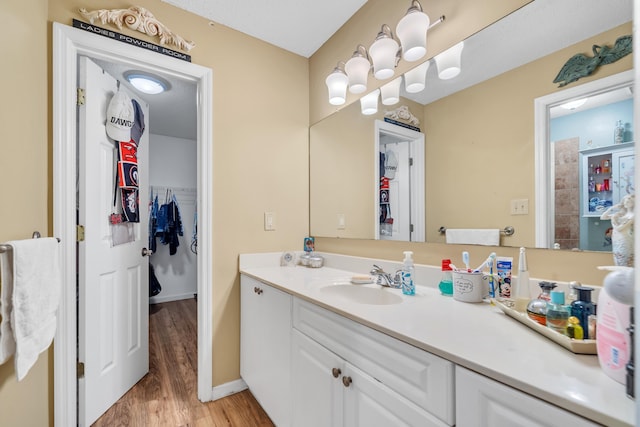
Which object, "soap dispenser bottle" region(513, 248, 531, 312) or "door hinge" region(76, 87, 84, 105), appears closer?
"soap dispenser bottle" region(513, 248, 531, 312)

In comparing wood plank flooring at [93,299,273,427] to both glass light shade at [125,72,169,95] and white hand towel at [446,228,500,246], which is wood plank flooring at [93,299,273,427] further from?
glass light shade at [125,72,169,95]

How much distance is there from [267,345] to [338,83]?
159 cm

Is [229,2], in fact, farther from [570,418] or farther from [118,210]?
[570,418]

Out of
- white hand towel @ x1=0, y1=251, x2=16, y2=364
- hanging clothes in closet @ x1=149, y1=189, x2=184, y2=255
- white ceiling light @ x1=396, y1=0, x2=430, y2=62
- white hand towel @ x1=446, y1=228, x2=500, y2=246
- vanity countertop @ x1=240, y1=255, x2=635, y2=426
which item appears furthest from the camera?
hanging clothes in closet @ x1=149, y1=189, x2=184, y2=255

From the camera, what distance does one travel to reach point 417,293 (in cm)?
122

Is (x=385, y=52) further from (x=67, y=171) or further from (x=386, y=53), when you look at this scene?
(x=67, y=171)

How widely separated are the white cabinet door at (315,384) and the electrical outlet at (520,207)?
2.80 feet


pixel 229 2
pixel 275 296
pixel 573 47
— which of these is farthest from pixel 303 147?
pixel 573 47

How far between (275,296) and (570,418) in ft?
3.71

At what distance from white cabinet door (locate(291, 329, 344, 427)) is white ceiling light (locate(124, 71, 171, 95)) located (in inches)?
89.0

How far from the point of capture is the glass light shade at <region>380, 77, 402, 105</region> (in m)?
1.52

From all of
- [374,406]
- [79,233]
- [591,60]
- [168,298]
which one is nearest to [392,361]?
[374,406]

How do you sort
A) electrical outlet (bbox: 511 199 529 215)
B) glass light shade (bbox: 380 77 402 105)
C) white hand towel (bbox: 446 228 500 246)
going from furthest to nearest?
glass light shade (bbox: 380 77 402 105) < white hand towel (bbox: 446 228 500 246) < electrical outlet (bbox: 511 199 529 215)

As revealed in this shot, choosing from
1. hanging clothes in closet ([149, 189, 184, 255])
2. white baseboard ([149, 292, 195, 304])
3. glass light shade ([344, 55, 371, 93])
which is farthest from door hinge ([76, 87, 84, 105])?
white baseboard ([149, 292, 195, 304])
